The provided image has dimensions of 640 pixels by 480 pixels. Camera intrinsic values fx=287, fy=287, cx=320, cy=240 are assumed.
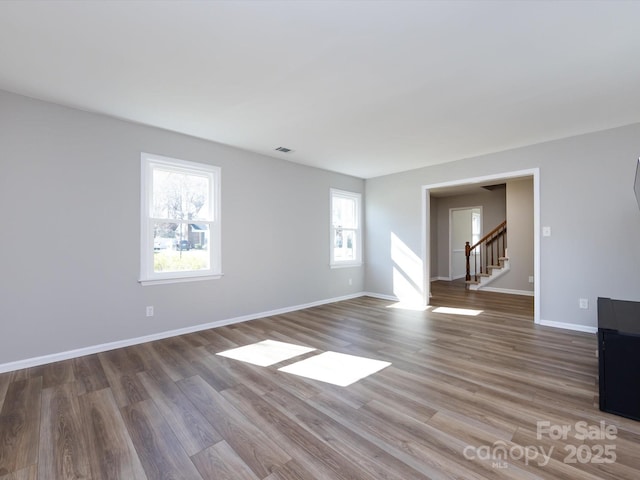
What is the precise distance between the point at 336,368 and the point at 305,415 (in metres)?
0.78

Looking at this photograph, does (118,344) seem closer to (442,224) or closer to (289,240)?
(289,240)

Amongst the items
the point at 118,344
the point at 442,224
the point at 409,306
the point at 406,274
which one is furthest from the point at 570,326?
the point at 118,344

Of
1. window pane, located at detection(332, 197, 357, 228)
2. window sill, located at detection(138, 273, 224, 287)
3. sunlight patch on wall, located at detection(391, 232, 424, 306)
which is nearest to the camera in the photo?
window sill, located at detection(138, 273, 224, 287)

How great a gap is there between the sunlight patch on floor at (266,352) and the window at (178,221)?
4.21 ft

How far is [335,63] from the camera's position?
7.41ft

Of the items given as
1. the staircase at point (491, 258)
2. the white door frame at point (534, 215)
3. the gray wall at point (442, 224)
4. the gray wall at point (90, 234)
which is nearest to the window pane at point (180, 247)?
the gray wall at point (90, 234)

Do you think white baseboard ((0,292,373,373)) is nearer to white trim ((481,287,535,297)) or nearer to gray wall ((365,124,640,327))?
gray wall ((365,124,640,327))

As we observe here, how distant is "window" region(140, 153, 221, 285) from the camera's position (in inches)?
139

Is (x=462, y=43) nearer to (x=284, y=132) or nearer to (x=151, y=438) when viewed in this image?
(x=284, y=132)

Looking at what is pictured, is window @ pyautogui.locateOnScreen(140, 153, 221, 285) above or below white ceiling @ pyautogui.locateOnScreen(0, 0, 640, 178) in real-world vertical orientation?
below

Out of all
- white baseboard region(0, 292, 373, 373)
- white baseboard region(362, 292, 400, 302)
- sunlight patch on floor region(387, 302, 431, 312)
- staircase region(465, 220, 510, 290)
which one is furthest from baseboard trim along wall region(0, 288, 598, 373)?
staircase region(465, 220, 510, 290)

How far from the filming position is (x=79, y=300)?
305 cm

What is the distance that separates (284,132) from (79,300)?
118 inches

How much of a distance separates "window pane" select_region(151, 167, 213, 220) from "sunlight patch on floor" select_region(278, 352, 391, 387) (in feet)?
7.99
